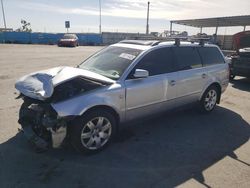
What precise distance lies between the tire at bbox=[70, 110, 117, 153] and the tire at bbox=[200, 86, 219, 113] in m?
2.67

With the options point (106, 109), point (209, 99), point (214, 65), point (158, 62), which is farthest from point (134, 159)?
point (214, 65)

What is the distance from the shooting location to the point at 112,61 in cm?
467

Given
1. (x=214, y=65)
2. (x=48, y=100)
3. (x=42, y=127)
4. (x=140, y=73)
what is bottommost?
(x=42, y=127)

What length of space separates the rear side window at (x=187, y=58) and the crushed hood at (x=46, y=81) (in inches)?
69.6

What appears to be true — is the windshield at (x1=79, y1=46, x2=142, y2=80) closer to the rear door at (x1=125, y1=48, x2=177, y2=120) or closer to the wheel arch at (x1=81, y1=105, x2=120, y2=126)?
the rear door at (x1=125, y1=48, x2=177, y2=120)

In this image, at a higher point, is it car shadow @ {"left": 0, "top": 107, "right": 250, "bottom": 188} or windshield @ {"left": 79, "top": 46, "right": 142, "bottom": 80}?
windshield @ {"left": 79, "top": 46, "right": 142, "bottom": 80}

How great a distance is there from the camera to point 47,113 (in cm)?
356

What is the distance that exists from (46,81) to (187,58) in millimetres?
3014

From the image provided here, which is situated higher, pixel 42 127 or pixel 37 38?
pixel 42 127

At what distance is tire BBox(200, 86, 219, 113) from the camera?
5867mm

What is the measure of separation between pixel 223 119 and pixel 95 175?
11.8 ft

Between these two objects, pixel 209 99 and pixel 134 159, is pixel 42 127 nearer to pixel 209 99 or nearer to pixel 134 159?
pixel 134 159

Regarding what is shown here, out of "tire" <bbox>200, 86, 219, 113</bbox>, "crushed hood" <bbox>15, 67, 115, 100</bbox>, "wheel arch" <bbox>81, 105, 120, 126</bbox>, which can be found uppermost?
"crushed hood" <bbox>15, 67, 115, 100</bbox>

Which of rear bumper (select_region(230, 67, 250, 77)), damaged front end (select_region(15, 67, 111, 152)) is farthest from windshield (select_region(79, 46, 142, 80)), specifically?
rear bumper (select_region(230, 67, 250, 77))
